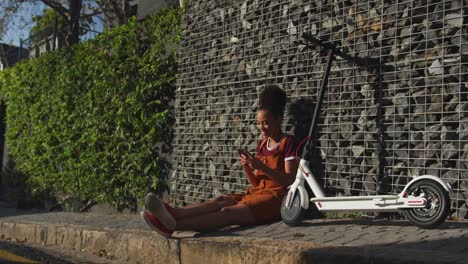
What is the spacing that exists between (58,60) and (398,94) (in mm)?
7379

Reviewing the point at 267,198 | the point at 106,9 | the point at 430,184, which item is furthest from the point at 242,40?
the point at 106,9

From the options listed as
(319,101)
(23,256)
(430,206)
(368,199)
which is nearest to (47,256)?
(23,256)

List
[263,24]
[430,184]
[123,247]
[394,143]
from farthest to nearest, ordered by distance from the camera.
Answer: [263,24]
[123,247]
[394,143]
[430,184]

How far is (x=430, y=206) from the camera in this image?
4.08 meters

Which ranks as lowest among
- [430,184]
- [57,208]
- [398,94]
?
[57,208]

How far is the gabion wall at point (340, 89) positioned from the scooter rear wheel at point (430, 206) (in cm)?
Result: 46

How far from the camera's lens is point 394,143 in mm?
4848

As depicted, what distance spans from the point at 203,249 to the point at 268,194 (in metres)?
0.83

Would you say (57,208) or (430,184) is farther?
(57,208)

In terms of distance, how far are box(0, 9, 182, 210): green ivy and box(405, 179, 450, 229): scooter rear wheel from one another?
422 cm

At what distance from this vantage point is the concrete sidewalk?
140 inches

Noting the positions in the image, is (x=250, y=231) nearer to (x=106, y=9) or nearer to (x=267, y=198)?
(x=267, y=198)

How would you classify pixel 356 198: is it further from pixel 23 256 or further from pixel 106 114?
pixel 106 114

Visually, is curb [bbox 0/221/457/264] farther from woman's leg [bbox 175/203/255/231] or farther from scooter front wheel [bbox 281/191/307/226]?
scooter front wheel [bbox 281/191/307/226]
